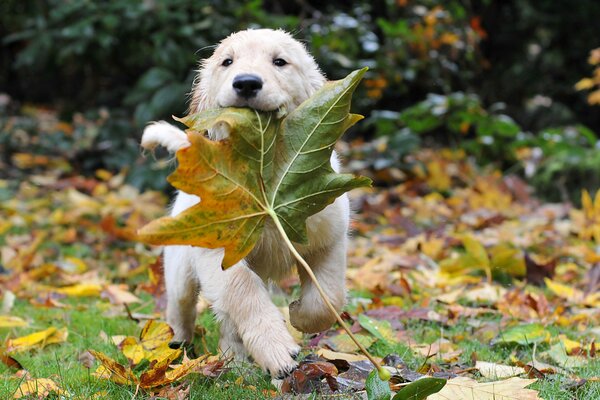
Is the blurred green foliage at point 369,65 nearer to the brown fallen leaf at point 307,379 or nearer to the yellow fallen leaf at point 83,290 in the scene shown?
the yellow fallen leaf at point 83,290

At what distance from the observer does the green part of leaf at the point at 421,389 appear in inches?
72.5

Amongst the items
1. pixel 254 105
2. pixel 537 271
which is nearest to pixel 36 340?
pixel 254 105

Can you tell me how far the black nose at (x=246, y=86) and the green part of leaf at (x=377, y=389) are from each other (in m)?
0.93

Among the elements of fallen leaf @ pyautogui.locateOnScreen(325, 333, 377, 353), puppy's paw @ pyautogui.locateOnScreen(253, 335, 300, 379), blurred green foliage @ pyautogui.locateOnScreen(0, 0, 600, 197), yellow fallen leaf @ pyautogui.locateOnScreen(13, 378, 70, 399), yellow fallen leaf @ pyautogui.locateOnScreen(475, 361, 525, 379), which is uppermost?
puppy's paw @ pyautogui.locateOnScreen(253, 335, 300, 379)

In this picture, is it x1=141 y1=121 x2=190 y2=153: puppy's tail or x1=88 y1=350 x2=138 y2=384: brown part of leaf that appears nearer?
x1=88 y1=350 x2=138 y2=384: brown part of leaf

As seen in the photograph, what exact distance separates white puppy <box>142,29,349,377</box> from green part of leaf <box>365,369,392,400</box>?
27 centimetres

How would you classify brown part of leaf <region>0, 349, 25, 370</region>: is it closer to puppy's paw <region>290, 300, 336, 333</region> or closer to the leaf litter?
the leaf litter

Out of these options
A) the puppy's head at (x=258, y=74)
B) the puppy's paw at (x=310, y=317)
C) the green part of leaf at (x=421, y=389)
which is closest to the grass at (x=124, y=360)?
the puppy's paw at (x=310, y=317)

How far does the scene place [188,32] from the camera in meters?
6.73

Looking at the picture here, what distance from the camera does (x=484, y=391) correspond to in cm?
208

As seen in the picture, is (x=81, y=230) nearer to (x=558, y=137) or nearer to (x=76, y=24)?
(x=76, y=24)

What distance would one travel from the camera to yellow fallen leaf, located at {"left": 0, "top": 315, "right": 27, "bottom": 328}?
328 centimetres

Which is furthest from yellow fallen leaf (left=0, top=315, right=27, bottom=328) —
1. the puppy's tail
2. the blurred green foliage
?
the blurred green foliage

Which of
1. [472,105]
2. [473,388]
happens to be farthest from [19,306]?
[472,105]
